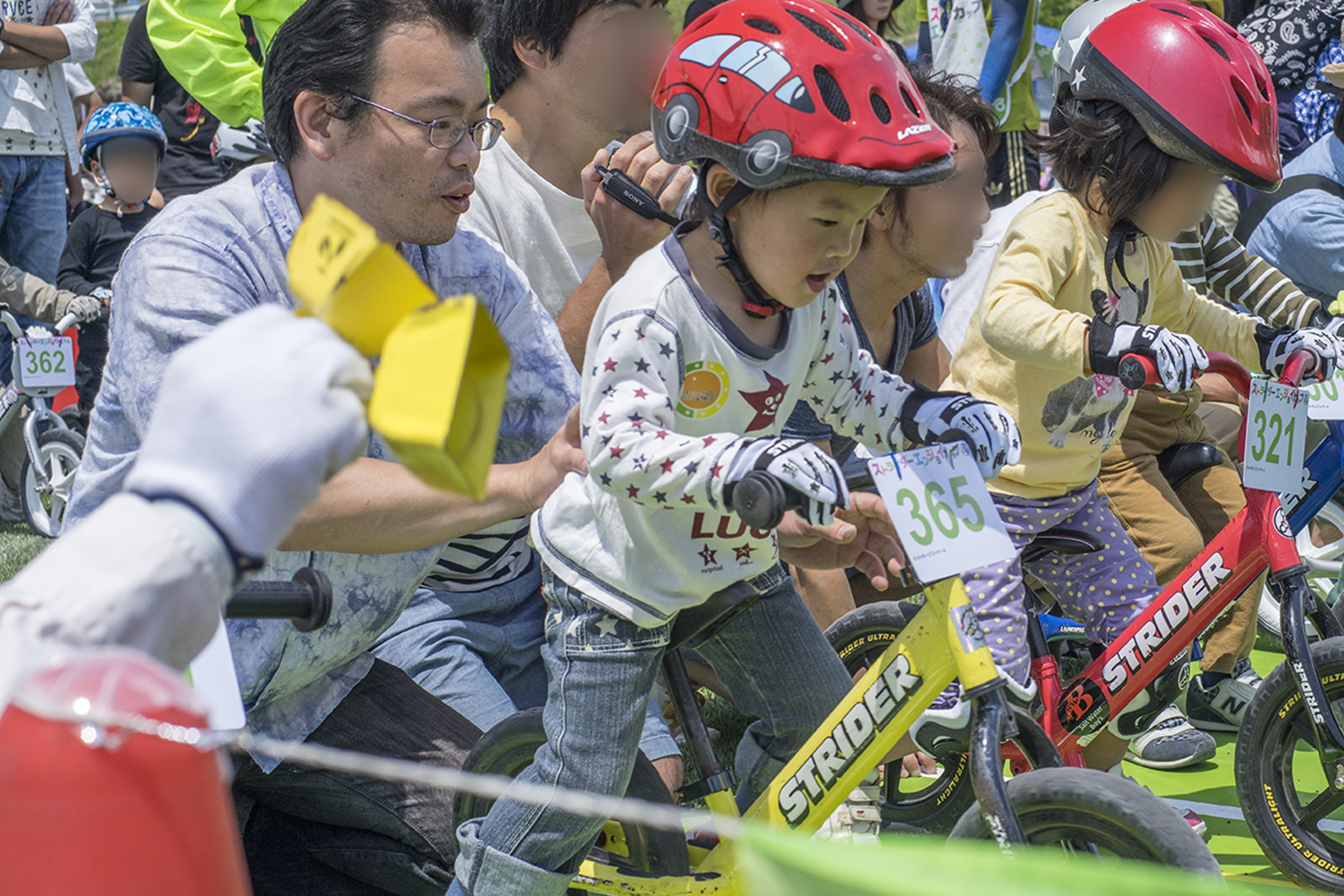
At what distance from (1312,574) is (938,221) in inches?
108

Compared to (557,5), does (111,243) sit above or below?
below

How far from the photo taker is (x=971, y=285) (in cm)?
393

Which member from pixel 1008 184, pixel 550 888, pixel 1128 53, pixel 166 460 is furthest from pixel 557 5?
pixel 1008 184

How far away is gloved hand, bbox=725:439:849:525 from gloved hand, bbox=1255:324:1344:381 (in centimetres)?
159

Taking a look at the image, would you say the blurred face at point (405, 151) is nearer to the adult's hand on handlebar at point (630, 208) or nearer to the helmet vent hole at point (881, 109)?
the adult's hand on handlebar at point (630, 208)

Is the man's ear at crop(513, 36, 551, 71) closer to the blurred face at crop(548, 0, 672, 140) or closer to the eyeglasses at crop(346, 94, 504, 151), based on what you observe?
the blurred face at crop(548, 0, 672, 140)

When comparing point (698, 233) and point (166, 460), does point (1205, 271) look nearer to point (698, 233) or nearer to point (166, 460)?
point (698, 233)

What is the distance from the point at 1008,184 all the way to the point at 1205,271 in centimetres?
276

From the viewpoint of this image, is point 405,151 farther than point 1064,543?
No

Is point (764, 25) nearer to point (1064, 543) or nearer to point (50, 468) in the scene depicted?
point (1064, 543)

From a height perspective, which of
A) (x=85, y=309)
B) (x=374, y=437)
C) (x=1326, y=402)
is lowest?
(x=85, y=309)

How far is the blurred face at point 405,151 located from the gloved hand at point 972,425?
0.85 m

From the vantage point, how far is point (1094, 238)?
9.89 feet

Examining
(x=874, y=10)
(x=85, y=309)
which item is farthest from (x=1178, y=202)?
(x=85, y=309)
